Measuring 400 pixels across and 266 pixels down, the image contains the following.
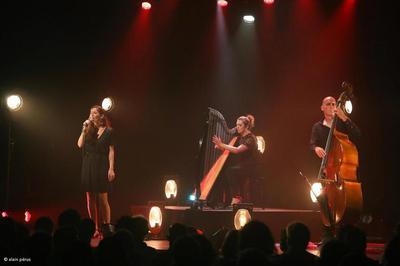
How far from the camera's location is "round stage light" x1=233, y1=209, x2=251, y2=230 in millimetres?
7801

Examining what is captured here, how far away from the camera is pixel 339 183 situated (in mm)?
6715

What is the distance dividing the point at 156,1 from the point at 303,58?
9.45 feet

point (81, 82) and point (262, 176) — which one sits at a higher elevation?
point (81, 82)

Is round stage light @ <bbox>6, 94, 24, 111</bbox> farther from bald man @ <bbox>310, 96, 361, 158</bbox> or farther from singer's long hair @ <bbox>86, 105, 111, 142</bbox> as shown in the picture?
bald man @ <bbox>310, 96, 361, 158</bbox>

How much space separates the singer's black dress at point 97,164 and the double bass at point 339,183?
289 cm

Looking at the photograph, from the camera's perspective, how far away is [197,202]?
7.90 metres

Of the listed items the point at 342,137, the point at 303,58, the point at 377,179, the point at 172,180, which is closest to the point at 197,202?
the point at 172,180

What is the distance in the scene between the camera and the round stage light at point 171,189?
9116mm

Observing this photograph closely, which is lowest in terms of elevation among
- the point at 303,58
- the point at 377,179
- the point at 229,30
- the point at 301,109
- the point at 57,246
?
the point at 57,246

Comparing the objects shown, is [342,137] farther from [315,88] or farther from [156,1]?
[156,1]

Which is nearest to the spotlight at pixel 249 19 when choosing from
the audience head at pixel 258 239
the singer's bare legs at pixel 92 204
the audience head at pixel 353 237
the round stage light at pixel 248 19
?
the round stage light at pixel 248 19

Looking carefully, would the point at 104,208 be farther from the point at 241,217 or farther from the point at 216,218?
the point at 241,217

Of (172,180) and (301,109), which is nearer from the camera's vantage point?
(172,180)

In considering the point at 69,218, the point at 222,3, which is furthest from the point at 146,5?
the point at 69,218
